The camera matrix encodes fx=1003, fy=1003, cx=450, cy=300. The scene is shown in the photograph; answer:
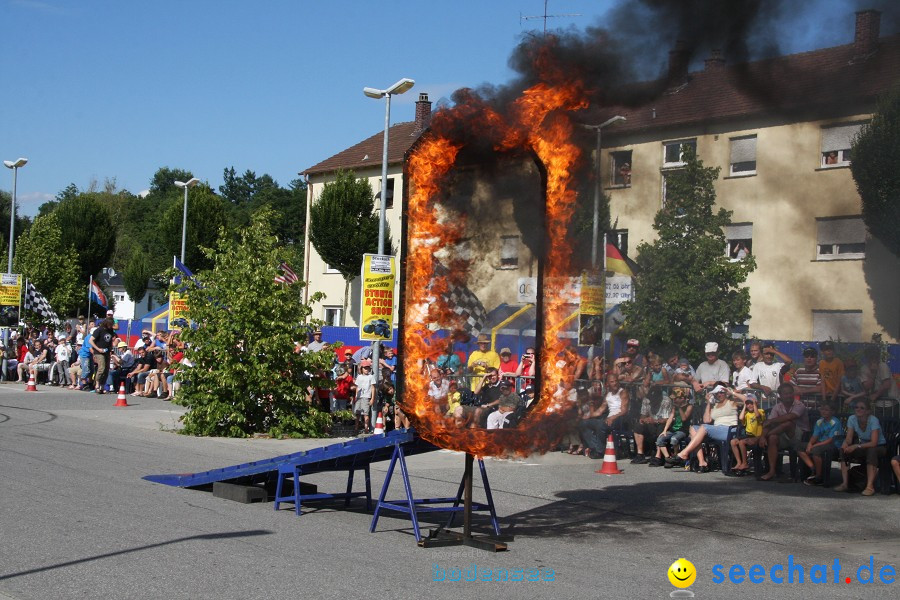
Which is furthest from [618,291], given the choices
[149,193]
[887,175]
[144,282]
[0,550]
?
[149,193]

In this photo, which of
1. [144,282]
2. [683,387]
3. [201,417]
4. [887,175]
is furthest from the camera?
[144,282]

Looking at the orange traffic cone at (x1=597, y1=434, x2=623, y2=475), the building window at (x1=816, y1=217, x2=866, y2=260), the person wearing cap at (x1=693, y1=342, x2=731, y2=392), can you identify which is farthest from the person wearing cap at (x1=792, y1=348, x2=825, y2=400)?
the building window at (x1=816, y1=217, x2=866, y2=260)

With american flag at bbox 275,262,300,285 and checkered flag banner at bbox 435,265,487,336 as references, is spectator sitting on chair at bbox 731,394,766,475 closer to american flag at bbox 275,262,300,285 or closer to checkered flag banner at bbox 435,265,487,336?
checkered flag banner at bbox 435,265,487,336

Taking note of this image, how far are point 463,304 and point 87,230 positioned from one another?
209ft

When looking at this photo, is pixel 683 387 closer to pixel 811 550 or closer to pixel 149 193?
Answer: pixel 811 550

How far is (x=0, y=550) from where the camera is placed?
8195 mm

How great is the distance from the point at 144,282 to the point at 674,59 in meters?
80.3

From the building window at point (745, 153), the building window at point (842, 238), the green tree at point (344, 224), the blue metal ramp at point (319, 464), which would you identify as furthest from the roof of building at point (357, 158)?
the building window at point (842, 238)

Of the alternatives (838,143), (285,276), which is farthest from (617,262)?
(285,276)

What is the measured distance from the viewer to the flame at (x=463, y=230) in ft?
29.3

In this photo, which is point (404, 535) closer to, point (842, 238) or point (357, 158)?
point (842, 238)

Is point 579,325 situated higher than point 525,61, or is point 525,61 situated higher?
point 525,61

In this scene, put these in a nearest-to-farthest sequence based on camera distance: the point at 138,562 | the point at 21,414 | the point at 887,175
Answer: the point at 138,562, the point at 887,175, the point at 21,414

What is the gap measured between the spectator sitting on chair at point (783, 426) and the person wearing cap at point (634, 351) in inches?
78.1
